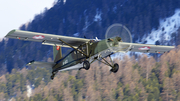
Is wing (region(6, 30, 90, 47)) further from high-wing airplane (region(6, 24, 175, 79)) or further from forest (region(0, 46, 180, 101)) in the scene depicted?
forest (region(0, 46, 180, 101))

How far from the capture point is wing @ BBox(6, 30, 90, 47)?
22.5 metres

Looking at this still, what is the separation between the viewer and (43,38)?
78.7 ft

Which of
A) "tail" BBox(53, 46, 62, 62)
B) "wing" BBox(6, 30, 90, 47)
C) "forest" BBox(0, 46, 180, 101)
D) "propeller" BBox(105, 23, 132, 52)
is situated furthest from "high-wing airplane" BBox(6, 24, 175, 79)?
"forest" BBox(0, 46, 180, 101)

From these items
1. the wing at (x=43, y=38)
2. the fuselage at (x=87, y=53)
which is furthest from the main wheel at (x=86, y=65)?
the wing at (x=43, y=38)

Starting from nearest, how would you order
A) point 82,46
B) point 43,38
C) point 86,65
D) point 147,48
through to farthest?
point 86,65 < point 43,38 < point 82,46 < point 147,48

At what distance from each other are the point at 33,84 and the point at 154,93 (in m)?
90.7

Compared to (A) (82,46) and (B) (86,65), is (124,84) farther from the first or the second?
(B) (86,65)

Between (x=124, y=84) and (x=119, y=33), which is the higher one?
(x=119, y=33)

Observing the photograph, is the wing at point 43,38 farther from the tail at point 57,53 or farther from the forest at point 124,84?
the forest at point 124,84

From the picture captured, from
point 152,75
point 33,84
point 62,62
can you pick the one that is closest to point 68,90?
point 152,75

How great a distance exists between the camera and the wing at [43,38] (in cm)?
2246

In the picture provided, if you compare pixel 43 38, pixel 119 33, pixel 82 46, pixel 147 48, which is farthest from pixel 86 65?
pixel 147 48

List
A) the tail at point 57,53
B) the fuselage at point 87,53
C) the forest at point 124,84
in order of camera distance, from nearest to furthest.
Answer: the fuselage at point 87,53, the tail at point 57,53, the forest at point 124,84

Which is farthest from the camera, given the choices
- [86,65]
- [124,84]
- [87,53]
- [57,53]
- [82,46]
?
[124,84]
